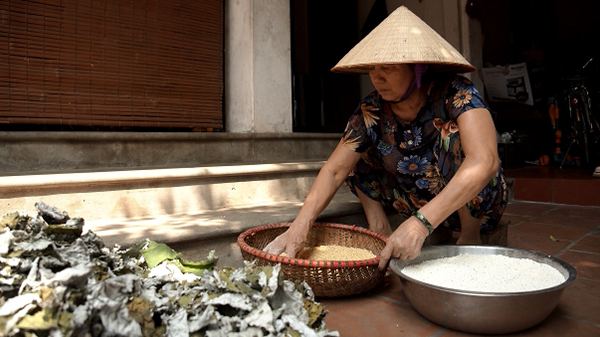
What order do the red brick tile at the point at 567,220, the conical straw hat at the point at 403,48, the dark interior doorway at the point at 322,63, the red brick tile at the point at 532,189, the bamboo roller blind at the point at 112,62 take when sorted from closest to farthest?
the conical straw hat at the point at 403,48
the bamboo roller blind at the point at 112,62
the red brick tile at the point at 567,220
the red brick tile at the point at 532,189
the dark interior doorway at the point at 322,63

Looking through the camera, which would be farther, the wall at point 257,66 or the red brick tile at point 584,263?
the wall at point 257,66

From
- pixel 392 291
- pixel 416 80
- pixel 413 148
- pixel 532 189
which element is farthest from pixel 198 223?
pixel 532 189

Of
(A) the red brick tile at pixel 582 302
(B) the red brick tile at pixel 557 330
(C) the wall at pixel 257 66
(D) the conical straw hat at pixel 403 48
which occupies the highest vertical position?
(C) the wall at pixel 257 66

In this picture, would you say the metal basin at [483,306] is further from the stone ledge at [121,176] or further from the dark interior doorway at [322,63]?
the dark interior doorway at [322,63]

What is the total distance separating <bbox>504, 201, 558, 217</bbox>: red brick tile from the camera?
333 centimetres

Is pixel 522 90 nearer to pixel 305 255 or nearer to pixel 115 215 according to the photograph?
pixel 305 255

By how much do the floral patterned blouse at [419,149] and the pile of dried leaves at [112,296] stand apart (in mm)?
968

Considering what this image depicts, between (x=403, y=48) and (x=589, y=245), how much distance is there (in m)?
1.68

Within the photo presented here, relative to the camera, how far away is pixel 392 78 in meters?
1.69

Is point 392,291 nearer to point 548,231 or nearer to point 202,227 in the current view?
point 202,227

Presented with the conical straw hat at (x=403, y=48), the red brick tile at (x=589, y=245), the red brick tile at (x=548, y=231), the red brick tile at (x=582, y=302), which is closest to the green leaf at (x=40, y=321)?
the conical straw hat at (x=403, y=48)

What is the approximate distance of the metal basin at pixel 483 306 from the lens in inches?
46.9

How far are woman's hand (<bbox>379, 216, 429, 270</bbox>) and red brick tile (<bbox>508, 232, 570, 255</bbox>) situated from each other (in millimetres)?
1181

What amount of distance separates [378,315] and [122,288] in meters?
0.89
